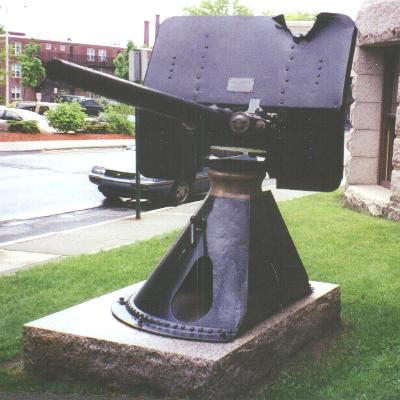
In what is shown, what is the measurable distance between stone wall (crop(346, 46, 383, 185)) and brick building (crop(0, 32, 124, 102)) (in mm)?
67814

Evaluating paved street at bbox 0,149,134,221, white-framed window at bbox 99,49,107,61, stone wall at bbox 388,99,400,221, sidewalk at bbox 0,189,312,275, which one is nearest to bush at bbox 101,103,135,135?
paved street at bbox 0,149,134,221

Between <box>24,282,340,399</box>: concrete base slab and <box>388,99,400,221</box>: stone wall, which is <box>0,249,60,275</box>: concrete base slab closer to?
<box>24,282,340,399</box>: concrete base slab

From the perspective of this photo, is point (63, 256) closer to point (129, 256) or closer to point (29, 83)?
point (129, 256)

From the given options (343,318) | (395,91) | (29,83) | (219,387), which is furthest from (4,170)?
(29,83)

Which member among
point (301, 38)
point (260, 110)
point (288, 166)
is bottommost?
point (288, 166)

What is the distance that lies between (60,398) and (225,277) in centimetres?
119

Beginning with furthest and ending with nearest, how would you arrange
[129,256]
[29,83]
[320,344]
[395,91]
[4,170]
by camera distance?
[29,83] < [4,170] < [395,91] < [129,256] < [320,344]

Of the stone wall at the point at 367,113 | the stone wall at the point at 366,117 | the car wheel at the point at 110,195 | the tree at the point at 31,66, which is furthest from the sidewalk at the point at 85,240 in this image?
the tree at the point at 31,66

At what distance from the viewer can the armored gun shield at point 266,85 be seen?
460 cm

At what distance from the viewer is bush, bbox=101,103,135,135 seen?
1485 inches

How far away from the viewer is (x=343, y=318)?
575cm

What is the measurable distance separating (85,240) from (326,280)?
4.25m

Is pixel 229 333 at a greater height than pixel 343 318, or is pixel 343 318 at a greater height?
pixel 229 333

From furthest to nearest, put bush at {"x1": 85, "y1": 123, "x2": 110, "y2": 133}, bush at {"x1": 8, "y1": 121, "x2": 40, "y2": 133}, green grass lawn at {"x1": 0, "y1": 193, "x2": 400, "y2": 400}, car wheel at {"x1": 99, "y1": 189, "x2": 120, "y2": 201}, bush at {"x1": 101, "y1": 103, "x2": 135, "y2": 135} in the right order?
bush at {"x1": 101, "y1": 103, "x2": 135, "y2": 135}
bush at {"x1": 85, "y1": 123, "x2": 110, "y2": 133}
bush at {"x1": 8, "y1": 121, "x2": 40, "y2": 133}
car wheel at {"x1": 99, "y1": 189, "x2": 120, "y2": 201}
green grass lawn at {"x1": 0, "y1": 193, "x2": 400, "y2": 400}
